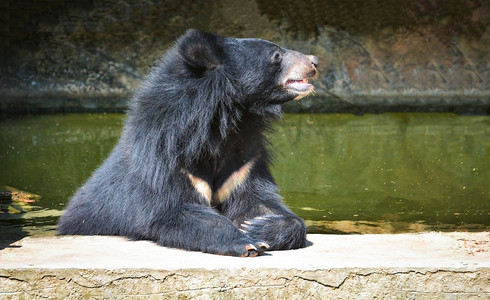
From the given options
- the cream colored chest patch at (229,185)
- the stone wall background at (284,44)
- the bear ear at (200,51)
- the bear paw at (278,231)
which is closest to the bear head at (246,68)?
the bear ear at (200,51)

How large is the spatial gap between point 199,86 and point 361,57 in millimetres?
8122

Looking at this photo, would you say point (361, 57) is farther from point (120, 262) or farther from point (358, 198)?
point (120, 262)

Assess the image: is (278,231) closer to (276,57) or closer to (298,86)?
(298,86)

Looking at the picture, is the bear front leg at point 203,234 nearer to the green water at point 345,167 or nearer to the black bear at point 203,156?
the black bear at point 203,156

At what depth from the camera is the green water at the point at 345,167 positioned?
5.71 meters

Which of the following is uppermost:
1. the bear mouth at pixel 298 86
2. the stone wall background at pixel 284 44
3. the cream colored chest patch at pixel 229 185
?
the stone wall background at pixel 284 44

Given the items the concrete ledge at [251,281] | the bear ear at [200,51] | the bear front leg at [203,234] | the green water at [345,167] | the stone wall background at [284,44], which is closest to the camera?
the concrete ledge at [251,281]

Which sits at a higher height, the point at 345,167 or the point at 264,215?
the point at 345,167

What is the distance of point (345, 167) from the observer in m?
7.63

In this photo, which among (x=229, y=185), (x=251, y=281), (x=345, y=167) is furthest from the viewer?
(x=345, y=167)

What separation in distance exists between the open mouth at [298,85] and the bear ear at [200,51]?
42 centimetres

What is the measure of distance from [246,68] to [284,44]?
26.0 feet

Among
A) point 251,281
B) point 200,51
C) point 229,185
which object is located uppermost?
point 200,51

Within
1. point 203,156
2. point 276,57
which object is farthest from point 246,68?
point 203,156
